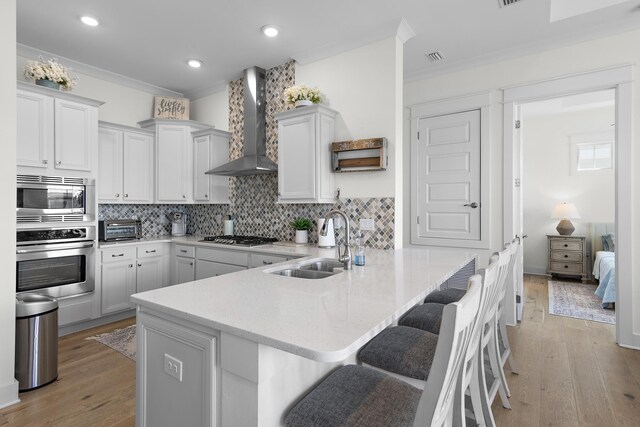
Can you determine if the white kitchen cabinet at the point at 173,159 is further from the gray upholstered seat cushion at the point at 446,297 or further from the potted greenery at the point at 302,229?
the gray upholstered seat cushion at the point at 446,297

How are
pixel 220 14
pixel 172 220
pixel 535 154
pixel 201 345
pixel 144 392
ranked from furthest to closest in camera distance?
pixel 535 154 < pixel 172 220 < pixel 220 14 < pixel 144 392 < pixel 201 345

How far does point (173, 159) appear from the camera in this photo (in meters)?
4.23

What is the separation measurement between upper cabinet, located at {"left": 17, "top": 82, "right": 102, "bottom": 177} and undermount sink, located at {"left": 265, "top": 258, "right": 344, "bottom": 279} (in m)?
2.55

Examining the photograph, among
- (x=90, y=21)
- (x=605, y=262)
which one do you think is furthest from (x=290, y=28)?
→ (x=605, y=262)

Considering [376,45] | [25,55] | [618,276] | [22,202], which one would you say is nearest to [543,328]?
[618,276]

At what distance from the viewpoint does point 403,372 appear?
1422mm

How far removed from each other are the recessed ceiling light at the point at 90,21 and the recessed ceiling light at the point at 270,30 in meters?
1.40

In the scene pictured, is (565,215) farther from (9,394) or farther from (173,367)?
(9,394)

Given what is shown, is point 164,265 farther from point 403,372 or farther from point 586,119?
point 586,119

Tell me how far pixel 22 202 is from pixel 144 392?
257 cm

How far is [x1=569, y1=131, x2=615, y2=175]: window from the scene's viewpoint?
5543 millimetres

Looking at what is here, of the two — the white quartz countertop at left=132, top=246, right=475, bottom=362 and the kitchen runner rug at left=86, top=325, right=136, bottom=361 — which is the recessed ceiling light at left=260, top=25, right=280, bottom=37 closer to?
the white quartz countertop at left=132, top=246, right=475, bottom=362

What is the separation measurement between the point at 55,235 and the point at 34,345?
1.18 m

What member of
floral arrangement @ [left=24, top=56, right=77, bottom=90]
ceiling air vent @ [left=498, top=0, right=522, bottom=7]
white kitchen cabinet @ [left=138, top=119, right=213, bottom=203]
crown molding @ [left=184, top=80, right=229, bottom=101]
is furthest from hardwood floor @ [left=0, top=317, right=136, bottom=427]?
ceiling air vent @ [left=498, top=0, right=522, bottom=7]
